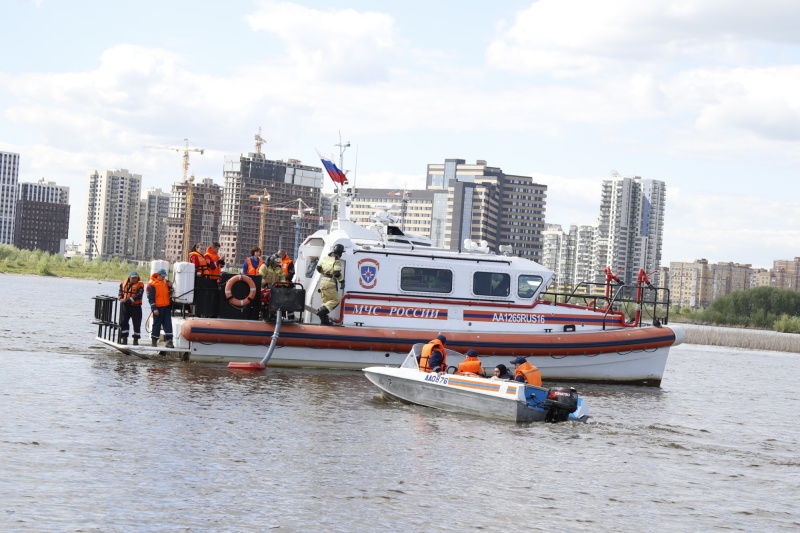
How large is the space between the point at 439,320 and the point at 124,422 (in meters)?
8.62

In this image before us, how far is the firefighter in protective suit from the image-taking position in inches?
792

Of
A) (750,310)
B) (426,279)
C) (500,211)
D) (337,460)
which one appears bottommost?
(337,460)

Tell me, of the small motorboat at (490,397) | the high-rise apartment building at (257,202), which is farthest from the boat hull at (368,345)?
the high-rise apartment building at (257,202)

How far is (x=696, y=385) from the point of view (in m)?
26.8

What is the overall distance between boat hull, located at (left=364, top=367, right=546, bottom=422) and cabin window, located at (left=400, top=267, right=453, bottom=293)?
11.1 feet

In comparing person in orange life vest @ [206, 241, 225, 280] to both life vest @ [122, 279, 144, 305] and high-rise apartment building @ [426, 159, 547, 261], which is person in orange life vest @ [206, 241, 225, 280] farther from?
high-rise apartment building @ [426, 159, 547, 261]

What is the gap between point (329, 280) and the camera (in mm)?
20219

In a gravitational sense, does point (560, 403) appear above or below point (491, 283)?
below

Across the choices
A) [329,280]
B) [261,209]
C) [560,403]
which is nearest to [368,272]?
[329,280]

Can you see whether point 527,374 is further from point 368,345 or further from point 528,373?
point 368,345

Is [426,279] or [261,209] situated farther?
[261,209]

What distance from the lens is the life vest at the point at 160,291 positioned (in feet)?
65.9

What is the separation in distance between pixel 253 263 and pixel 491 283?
17.5ft

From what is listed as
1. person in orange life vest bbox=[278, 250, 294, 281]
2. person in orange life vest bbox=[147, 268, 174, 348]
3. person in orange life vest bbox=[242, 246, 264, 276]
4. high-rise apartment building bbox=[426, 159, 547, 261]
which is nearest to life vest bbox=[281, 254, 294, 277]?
person in orange life vest bbox=[278, 250, 294, 281]
